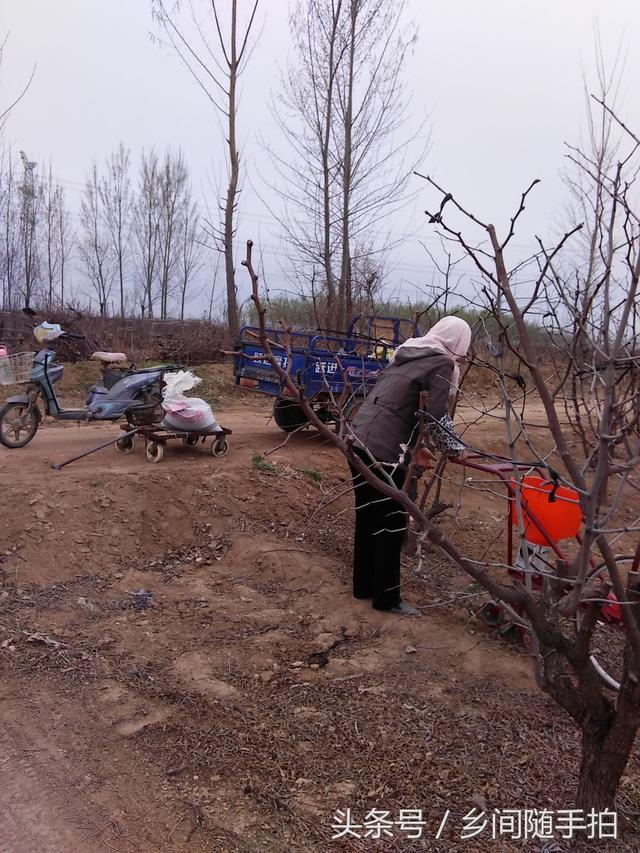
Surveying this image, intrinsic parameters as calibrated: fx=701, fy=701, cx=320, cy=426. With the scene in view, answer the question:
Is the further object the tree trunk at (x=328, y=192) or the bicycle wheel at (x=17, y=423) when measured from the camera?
the tree trunk at (x=328, y=192)

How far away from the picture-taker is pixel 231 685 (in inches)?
136

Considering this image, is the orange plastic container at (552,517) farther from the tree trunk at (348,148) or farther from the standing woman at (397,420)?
the tree trunk at (348,148)

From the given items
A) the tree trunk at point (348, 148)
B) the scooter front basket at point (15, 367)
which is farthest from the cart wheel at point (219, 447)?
the tree trunk at point (348, 148)

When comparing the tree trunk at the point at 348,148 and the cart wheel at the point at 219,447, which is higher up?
the tree trunk at the point at 348,148

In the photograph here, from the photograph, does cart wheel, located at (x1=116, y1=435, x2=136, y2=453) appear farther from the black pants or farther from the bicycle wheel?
the black pants

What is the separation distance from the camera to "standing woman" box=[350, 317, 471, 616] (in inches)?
150

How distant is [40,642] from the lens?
3.82 m

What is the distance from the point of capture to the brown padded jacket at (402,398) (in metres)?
3.84

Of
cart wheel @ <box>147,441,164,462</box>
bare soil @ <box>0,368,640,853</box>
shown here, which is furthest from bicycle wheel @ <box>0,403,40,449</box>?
cart wheel @ <box>147,441,164,462</box>

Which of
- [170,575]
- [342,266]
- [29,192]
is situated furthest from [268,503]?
[29,192]

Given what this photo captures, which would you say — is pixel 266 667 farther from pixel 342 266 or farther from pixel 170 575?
pixel 342 266

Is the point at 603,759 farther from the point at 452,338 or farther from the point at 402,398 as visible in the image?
the point at 452,338

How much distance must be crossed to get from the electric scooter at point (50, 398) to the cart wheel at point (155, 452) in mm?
401

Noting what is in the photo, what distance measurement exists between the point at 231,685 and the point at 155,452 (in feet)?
11.3
